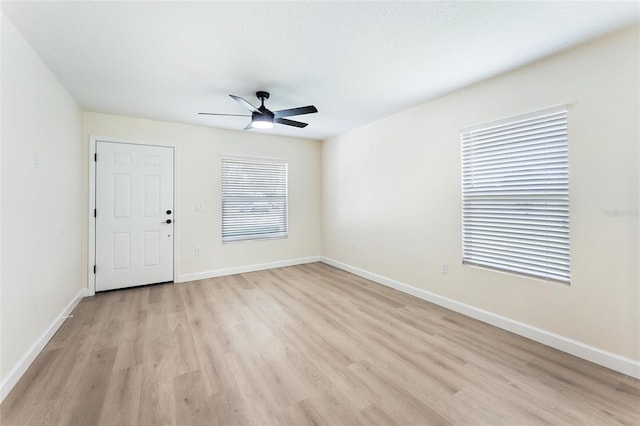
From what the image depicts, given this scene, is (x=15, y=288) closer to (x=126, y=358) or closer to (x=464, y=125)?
(x=126, y=358)

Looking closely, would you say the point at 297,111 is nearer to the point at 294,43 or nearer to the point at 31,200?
the point at 294,43

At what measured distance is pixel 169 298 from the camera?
358 cm

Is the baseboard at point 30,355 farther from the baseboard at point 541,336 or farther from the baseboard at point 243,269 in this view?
the baseboard at point 541,336

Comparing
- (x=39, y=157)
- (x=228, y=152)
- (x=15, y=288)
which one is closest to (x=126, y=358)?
(x=15, y=288)

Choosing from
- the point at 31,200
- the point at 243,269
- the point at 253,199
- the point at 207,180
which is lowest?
the point at 243,269

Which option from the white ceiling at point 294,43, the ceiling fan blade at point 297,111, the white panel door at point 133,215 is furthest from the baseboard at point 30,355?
the ceiling fan blade at point 297,111

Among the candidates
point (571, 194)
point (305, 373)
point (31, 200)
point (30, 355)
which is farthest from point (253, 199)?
point (571, 194)

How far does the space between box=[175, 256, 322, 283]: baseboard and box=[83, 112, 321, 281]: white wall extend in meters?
0.02

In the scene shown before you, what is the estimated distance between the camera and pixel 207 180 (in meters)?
4.50

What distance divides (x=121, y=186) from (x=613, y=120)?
5486 mm

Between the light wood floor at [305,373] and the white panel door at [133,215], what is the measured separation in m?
0.85

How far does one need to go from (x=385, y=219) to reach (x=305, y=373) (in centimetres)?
262

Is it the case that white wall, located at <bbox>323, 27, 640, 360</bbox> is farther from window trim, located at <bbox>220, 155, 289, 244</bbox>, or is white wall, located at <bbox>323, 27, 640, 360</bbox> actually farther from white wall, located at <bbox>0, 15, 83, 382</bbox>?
white wall, located at <bbox>0, 15, 83, 382</bbox>

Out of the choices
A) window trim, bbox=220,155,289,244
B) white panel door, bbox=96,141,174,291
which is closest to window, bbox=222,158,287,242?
window trim, bbox=220,155,289,244
